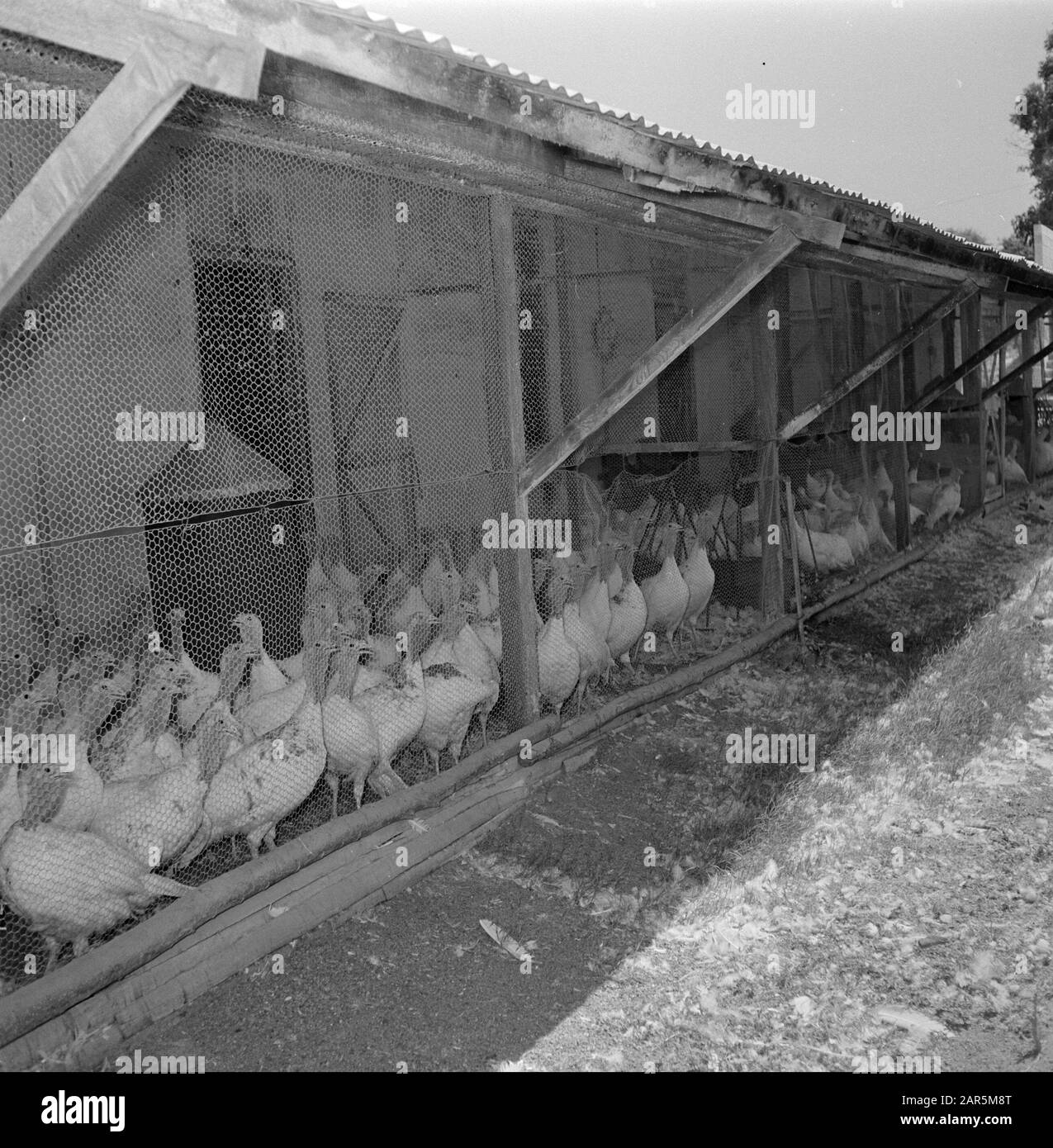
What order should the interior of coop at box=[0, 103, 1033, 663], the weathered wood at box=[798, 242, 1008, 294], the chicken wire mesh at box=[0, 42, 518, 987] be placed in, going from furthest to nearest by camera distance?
the weathered wood at box=[798, 242, 1008, 294]
the interior of coop at box=[0, 103, 1033, 663]
the chicken wire mesh at box=[0, 42, 518, 987]

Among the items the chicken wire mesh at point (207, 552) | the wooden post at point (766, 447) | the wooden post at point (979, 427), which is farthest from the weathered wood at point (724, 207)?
the wooden post at point (979, 427)

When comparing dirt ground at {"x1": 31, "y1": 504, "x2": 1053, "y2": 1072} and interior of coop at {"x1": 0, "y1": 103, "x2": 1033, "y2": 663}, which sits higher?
interior of coop at {"x1": 0, "y1": 103, "x2": 1033, "y2": 663}

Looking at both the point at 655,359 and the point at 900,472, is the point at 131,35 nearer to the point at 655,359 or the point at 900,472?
the point at 655,359

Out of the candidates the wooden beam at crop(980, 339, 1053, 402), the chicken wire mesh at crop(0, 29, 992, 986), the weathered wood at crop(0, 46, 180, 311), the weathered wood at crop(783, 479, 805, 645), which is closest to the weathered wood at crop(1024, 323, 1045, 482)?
the wooden beam at crop(980, 339, 1053, 402)

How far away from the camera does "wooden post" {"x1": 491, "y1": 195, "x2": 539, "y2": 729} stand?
4383mm

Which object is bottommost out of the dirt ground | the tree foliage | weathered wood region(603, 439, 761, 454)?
the dirt ground

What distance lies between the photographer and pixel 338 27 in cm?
270

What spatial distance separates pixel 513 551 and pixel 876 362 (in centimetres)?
420

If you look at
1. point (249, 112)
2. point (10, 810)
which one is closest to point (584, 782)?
point (10, 810)

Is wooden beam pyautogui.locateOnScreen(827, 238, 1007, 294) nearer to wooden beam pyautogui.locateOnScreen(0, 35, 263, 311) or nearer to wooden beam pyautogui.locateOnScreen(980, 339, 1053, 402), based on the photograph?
wooden beam pyautogui.locateOnScreen(980, 339, 1053, 402)

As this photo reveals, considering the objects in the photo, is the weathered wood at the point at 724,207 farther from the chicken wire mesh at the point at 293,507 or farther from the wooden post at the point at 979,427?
the wooden post at the point at 979,427

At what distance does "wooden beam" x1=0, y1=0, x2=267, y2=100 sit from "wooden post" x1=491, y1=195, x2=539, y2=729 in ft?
6.40

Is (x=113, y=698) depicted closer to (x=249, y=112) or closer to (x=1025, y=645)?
(x=249, y=112)

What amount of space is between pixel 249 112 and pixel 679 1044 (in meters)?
3.00
